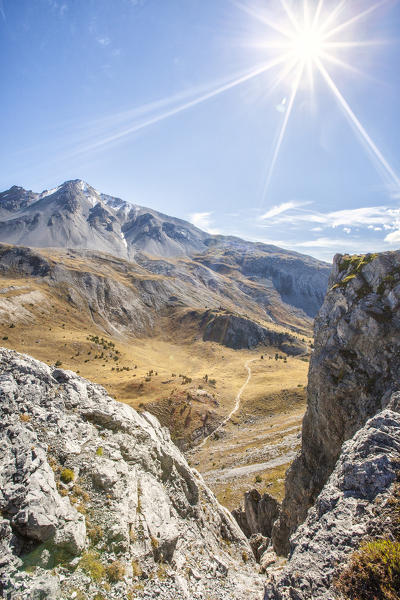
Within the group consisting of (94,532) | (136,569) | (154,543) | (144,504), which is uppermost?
(94,532)

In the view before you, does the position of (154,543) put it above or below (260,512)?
above

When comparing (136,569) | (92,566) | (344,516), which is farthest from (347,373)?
(92,566)

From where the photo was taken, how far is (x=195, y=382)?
6994 centimetres

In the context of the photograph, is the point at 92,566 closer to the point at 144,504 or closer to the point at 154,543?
the point at 154,543

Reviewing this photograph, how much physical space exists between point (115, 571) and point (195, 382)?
203 ft

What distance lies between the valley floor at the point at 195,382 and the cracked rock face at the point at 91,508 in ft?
68.4

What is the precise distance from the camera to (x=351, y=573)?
7285 millimetres

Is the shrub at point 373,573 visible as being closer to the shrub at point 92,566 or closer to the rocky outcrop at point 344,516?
the rocky outcrop at point 344,516

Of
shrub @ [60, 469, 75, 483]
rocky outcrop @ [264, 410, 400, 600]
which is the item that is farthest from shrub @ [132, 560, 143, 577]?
rocky outcrop @ [264, 410, 400, 600]

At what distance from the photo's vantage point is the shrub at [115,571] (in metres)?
9.16

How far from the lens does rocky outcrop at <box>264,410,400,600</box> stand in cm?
812

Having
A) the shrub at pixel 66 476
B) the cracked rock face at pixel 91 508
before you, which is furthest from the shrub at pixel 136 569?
the shrub at pixel 66 476

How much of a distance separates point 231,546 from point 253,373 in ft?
237

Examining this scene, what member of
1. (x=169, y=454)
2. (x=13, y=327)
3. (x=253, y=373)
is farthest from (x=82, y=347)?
(x=169, y=454)
